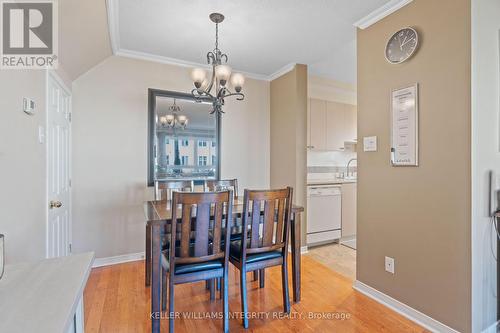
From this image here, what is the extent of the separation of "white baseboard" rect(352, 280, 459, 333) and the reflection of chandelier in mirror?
111 inches

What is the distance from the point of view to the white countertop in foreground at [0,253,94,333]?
2.22 ft

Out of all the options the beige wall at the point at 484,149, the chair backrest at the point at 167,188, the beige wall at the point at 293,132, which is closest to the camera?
the beige wall at the point at 484,149

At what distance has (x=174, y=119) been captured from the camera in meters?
3.39

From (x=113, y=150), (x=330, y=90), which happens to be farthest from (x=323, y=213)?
(x=113, y=150)

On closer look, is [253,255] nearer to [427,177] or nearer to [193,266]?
[193,266]

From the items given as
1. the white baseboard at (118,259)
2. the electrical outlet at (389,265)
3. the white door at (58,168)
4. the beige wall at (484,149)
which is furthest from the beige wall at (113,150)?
the beige wall at (484,149)

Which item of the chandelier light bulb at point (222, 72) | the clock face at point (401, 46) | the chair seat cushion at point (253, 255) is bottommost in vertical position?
the chair seat cushion at point (253, 255)

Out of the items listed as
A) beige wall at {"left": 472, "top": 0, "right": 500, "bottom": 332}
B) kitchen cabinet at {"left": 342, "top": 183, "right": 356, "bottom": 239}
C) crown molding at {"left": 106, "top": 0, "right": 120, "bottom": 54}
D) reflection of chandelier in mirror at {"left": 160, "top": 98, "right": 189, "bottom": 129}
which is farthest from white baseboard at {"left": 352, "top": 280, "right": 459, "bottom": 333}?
crown molding at {"left": 106, "top": 0, "right": 120, "bottom": 54}

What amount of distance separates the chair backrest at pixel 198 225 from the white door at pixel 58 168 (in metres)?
1.21

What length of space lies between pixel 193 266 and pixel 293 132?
237 cm

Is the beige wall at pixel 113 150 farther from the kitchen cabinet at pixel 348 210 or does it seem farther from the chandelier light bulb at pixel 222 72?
the kitchen cabinet at pixel 348 210

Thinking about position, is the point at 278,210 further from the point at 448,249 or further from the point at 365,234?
the point at 448,249

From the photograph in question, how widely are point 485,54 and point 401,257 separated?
1.61m

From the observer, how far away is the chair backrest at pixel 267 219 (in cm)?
190
